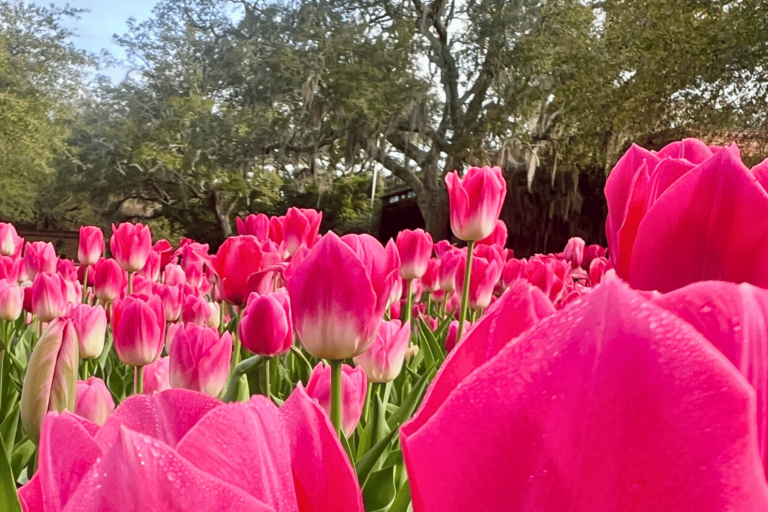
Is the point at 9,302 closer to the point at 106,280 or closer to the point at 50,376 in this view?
the point at 106,280

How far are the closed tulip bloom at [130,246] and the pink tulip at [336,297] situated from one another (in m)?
1.96

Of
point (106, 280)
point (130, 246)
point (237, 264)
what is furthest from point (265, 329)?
point (130, 246)

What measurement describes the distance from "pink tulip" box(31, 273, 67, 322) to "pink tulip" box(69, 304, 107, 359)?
0.49 meters

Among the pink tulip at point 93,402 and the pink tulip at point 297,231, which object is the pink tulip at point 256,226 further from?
the pink tulip at point 93,402

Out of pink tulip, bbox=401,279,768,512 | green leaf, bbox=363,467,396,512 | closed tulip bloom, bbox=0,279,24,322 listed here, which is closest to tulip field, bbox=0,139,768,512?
pink tulip, bbox=401,279,768,512

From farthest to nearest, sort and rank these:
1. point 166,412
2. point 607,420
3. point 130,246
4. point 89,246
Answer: point 89,246 → point 130,246 → point 166,412 → point 607,420

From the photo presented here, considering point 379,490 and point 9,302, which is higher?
point 9,302

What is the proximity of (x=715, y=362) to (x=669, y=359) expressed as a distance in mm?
11

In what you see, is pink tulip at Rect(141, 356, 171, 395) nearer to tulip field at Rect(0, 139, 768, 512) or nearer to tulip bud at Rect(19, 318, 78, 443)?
tulip bud at Rect(19, 318, 78, 443)

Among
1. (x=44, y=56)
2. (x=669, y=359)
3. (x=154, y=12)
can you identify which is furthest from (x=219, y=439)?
(x=44, y=56)

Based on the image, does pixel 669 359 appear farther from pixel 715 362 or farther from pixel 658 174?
pixel 658 174

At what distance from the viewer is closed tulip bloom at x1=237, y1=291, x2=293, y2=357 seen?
4.41ft

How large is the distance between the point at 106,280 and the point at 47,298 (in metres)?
Answer: 0.40

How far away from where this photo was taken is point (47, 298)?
219cm
